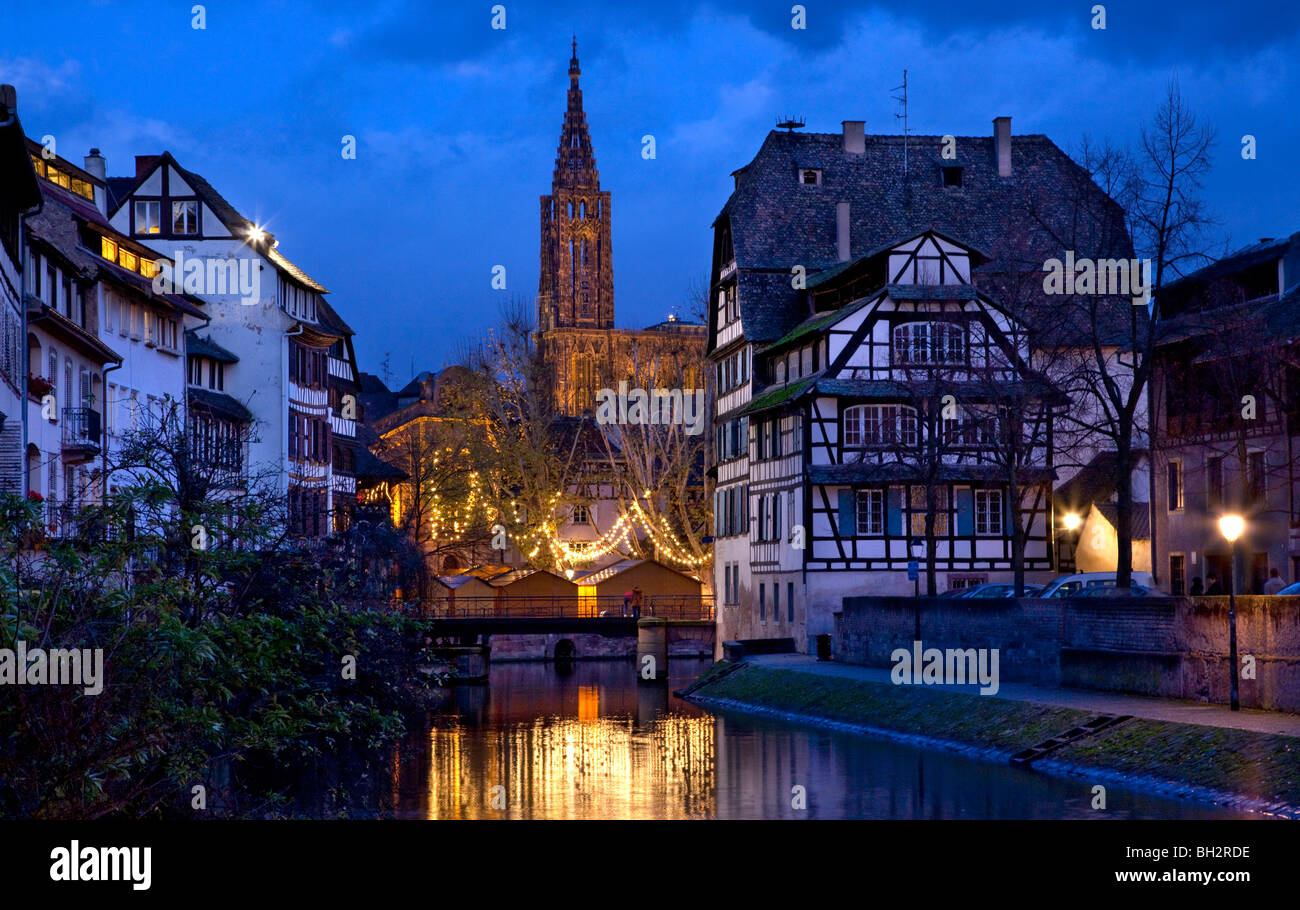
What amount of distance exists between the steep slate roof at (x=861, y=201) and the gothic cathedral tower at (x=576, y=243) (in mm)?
119801

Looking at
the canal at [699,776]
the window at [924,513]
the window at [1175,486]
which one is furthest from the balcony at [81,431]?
the window at [1175,486]

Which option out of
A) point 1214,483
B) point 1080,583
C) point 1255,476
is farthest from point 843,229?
point 1255,476

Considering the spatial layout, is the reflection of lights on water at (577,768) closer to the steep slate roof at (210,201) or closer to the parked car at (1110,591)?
the parked car at (1110,591)

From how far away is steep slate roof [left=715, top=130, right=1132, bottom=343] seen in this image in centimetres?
7075

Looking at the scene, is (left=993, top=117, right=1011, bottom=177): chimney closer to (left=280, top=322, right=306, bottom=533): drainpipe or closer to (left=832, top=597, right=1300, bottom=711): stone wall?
(left=832, top=597, right=1300, bottom=711): stone wall

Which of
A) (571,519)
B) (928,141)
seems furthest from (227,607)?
(571,519)

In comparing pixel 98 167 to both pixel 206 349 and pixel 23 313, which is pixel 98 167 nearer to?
pixel 206 349

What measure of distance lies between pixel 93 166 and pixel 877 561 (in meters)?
30.3

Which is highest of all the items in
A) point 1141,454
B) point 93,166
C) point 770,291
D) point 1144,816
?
point 93,166

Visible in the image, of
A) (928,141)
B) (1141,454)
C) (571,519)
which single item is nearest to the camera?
(1141,454)

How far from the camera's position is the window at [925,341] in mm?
61875

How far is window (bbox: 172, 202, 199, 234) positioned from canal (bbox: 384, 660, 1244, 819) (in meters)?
23.7
